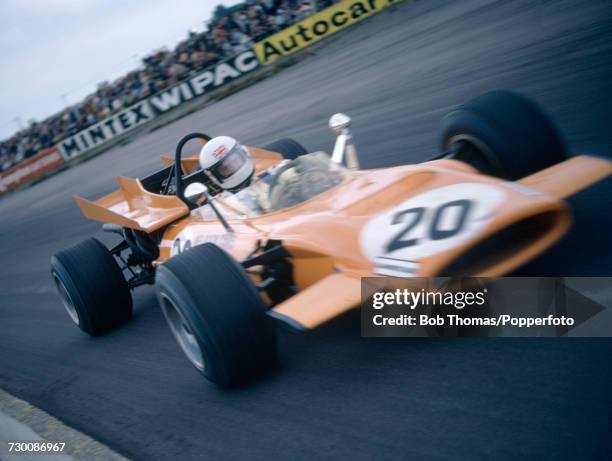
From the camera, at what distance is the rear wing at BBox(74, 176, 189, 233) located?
15.5 feet

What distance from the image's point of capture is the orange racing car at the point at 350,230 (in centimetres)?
275

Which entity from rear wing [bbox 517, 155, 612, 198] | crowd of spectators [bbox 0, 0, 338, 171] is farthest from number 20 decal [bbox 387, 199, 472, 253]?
crowd of spectators [bbox 0, 0, 338, 171]

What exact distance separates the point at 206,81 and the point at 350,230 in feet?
66.5

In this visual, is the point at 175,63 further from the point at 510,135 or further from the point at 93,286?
the point at 510,135

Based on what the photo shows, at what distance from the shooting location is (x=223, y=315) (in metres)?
2.95

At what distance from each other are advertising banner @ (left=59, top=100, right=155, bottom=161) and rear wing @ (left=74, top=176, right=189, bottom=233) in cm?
1933

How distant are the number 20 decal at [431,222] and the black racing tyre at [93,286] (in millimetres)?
2573

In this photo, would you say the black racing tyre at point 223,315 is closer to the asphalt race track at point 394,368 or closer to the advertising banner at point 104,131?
the asphalt race track at point 394,368

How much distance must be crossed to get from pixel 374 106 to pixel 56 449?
22.8 feet

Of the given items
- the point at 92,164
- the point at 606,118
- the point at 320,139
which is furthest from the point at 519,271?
the point at 92,164

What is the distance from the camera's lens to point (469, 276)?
280 centimetres

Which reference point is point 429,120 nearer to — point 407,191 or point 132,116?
point 407,191

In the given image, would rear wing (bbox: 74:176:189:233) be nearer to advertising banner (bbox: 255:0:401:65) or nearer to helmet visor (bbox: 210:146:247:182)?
helmet visor (bbox: 210:146:247:182)

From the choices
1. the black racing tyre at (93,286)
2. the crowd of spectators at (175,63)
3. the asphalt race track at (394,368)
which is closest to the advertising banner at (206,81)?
the crowd of spectators at (175,63)
